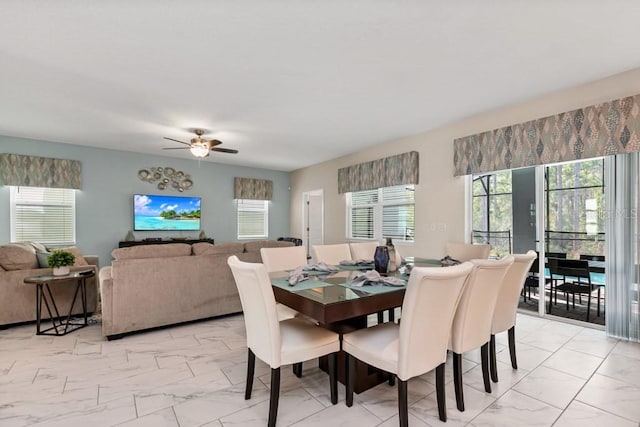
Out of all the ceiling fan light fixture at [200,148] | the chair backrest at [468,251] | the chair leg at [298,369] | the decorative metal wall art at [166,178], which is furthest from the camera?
the decorative metal wall art at [166,178]

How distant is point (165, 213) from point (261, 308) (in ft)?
18.9

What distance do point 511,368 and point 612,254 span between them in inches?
69.6

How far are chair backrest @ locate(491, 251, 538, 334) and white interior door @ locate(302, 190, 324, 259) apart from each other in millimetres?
5165

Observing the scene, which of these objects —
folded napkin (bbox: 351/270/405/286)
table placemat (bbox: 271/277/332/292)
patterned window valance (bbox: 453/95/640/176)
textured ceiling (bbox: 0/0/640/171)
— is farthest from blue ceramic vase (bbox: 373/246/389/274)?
patterned window valance (bbox: 453/95/640/176)

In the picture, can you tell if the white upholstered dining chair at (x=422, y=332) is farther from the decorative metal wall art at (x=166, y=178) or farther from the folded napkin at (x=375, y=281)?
the decorative metal wall art at (x=166, y=178)

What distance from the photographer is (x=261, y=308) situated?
170 centimetres

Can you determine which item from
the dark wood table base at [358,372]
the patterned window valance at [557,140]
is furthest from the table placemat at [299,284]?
the patterned window valance at [557,140]

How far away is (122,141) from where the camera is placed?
5.42 metres

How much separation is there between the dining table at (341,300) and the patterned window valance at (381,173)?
9.48ft

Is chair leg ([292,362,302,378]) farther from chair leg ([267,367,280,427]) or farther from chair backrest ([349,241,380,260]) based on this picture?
chair backrest ([349,241,380,260])

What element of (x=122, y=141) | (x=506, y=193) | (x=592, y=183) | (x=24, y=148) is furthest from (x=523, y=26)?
(x=24, y=148)

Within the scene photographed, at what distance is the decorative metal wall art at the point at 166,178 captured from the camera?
6379mm

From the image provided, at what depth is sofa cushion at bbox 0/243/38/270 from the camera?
10.8ft

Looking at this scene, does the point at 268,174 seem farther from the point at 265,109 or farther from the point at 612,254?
the point at 612,254
